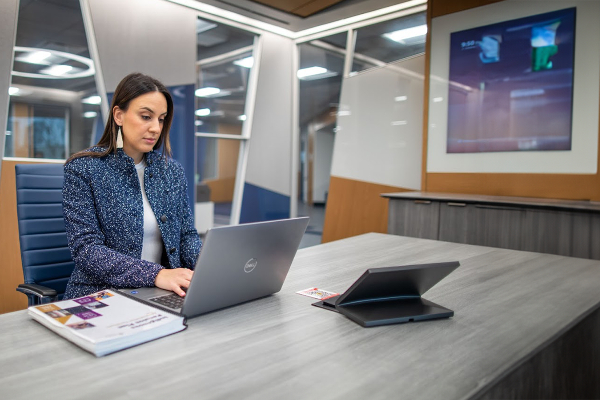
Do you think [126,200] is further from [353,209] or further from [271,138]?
[271,138]

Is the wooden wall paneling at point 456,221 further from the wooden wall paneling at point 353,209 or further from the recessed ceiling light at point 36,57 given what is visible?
the recessed ceiling light at point 36,57

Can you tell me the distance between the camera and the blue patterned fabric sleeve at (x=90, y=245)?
1.50m

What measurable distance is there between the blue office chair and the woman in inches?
12.8

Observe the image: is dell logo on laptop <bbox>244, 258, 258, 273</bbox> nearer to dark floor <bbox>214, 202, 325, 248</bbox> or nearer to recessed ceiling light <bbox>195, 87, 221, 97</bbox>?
recessed ceiling light <bbox>195, 87, 221, 97</bbox>

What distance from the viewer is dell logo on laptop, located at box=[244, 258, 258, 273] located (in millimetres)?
1275

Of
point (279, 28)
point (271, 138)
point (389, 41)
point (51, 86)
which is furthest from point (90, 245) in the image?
point (279, 28)

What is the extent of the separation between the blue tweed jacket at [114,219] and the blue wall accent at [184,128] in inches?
135

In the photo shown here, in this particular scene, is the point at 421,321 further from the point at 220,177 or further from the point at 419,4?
the point at 220,177

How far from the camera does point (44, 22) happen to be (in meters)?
4.11

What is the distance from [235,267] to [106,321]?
341 millimetres

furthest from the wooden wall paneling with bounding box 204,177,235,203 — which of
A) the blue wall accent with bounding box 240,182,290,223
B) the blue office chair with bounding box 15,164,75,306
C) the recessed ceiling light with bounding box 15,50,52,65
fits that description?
the blue office chair with bounding box 15,164,75,306

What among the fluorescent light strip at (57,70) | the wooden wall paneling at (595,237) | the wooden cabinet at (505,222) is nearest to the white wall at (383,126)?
the wooden cabinet at (505,222)

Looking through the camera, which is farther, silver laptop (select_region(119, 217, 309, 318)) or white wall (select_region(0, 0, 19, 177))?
white wall (select_region(0, 0, 19, 177))

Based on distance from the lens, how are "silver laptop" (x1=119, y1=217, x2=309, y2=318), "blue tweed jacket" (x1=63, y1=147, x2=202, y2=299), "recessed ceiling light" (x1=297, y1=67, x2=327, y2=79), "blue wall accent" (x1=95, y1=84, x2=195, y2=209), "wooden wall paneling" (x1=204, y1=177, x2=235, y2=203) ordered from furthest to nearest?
"recessed ceiling light" (x1=297, y1=67, x2=327, y2=79), "wooden wall paneling" (x1=204, y1=177, x2=235, y2=203), "blue wall accent" (x1=95, y1=84, x2=195, y2=209), "blue tweed jacket" (x1=63, y1=147, x2=202, y2=299), "silver laptop" (x1=119, y1=217, x2=309, y2=318)
